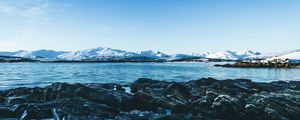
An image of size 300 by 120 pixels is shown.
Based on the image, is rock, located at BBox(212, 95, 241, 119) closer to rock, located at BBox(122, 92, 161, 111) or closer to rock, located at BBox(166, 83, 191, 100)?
rock, located at BBox(122, 92, 161, 111)

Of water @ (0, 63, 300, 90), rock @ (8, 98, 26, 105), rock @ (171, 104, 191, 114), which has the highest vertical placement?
rock @ (8, 98, 26, 105)

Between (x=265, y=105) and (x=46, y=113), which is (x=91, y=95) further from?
(x=265, y=105)

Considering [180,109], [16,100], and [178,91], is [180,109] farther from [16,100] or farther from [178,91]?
[16,100]

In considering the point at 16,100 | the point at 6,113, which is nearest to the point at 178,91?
the point at 16,100

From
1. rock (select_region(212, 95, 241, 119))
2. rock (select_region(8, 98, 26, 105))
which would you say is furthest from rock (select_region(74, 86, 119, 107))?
rock (select_region(212, 95, 241, 119))

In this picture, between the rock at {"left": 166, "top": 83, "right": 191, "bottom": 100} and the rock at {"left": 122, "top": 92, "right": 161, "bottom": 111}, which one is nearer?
the rock at {"left": 122, "top": 92, "right": 161, "bottom": 111}

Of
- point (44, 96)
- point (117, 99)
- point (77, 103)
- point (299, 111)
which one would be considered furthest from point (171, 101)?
point (44, 96)

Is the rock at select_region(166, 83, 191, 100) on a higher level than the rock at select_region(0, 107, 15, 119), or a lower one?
higher

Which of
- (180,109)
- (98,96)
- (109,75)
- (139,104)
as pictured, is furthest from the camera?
(109,75)

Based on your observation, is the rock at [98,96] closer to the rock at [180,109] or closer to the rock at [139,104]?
the rock at [139,104]

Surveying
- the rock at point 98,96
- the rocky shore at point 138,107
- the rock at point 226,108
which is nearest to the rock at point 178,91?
the rocky shore at point 138,107

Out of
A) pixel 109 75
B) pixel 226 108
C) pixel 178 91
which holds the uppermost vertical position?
pixel 178 91

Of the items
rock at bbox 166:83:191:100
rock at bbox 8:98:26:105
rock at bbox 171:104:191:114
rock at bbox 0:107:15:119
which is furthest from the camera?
rock at bbox 166:83:191:100

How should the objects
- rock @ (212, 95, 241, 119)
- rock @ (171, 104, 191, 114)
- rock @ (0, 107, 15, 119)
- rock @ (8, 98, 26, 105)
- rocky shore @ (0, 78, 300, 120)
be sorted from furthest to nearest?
1. rock @ (8, 98, 26, 105)
2. rock @ (171, 104, 191, 114)
3. rock @ (212, 95, 241, 119)
4. rocky shore @ (0, 78, 300, 120)
5. rock @ (0, 107, 15, 119)
